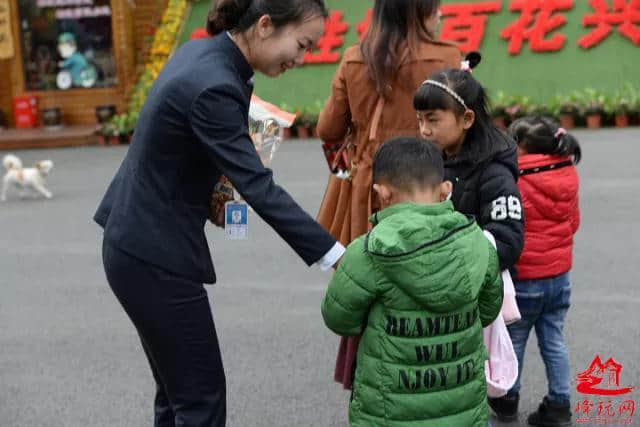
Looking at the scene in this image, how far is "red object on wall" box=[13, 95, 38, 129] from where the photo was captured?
16391mm

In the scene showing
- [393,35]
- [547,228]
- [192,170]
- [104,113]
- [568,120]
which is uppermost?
[393,35]

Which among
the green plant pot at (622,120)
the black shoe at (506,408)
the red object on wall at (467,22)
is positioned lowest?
the green plant pot at (622,120)

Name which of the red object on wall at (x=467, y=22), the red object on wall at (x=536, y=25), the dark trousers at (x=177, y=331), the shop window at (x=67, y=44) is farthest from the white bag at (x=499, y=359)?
the shop window at (x=67, y=44)

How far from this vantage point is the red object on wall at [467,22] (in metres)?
14.0

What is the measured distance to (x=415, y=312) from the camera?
2689 millimetres

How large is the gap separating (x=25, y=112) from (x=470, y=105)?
1424cm

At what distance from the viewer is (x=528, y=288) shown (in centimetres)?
382

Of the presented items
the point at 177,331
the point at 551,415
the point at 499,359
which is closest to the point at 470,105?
the point at 499,359

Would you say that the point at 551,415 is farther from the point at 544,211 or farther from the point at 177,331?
the point at 177,331

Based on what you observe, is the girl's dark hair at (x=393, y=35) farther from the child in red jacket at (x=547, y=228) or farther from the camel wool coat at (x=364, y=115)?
the child in red jacket at (x=547, y=228)

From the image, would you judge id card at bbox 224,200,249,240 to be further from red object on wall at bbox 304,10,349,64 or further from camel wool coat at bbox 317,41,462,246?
red object on wall at bbox 304,10,349,64

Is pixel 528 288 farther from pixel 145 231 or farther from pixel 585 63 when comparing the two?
pixel 585 63

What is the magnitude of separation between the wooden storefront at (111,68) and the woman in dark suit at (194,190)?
1337 cm

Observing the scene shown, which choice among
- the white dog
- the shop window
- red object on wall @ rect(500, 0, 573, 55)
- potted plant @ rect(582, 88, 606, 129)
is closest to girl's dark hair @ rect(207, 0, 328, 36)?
the white dog
